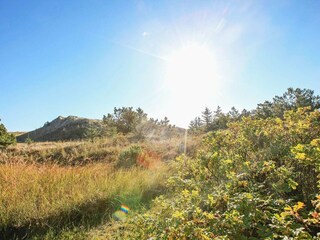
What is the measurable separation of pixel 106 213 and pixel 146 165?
14.4 feet

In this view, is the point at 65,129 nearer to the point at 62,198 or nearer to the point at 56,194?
the point at 56,194

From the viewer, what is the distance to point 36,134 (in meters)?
48.2

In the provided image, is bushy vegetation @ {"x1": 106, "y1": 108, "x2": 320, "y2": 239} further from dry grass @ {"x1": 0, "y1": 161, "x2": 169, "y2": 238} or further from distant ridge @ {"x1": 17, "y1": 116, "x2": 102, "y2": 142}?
distant ridge @ {"x1": 17, "y1": 116, "x2": 102, "y2": 142}

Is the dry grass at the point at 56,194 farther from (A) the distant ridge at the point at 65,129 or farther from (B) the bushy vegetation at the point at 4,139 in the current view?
(A) the distant ridge at the point at 65,129

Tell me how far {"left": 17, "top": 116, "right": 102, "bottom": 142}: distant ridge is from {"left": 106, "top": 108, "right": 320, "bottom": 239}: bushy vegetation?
30.4 metres

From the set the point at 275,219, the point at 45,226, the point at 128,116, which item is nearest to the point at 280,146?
the point at 275,219

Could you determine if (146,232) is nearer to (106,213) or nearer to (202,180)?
(202,180)

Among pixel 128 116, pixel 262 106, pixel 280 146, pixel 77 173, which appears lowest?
pixel 77 173

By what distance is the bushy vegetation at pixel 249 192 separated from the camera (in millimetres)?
1914

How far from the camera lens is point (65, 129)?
40.6m

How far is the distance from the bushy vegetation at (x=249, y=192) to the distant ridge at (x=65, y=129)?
99.8ft

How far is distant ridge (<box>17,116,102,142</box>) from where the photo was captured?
121ft

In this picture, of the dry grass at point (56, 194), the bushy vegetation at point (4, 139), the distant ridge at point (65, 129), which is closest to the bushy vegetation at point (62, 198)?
the dry grass at point (56, 194)

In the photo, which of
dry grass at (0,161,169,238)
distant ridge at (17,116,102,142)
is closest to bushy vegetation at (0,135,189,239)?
dry grass at (0,161,169,238)
